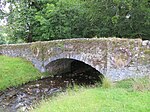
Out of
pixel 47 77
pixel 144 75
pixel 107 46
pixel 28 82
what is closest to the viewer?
pixel 144 75

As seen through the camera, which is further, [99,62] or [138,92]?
[99,62]

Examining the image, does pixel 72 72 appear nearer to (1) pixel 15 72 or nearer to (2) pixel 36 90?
(1) pixel 15 72

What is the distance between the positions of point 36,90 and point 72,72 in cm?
516

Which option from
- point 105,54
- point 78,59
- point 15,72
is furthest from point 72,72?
point 105,54

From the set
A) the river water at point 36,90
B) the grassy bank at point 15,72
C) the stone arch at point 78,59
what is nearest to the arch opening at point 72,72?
the river water at point 36,90

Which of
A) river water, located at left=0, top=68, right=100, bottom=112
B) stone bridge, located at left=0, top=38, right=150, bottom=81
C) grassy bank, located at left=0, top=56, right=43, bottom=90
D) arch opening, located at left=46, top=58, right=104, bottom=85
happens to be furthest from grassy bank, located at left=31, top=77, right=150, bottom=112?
grassy bank, located at left=0, top=56, right=43, bottom=90

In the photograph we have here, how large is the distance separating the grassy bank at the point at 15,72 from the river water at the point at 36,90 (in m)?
0.51

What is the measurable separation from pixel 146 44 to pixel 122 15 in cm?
537

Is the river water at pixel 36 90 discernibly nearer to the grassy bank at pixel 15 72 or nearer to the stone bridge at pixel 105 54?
the grassy bank at pixel 15 72

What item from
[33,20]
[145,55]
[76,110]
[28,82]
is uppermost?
[33,20]

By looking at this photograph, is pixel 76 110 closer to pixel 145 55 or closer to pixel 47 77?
pixel 145 55

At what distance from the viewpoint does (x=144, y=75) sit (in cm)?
1090

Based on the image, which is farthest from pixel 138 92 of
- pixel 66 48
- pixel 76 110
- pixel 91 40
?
pixel 66 48

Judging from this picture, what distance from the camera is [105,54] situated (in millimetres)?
12164
